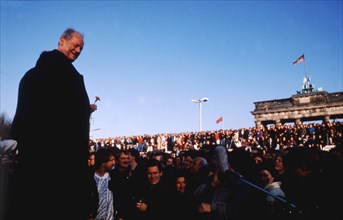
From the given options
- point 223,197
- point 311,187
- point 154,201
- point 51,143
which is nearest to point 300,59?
point 311,187

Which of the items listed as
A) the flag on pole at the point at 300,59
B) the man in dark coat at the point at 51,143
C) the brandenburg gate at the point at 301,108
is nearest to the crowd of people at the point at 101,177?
the man in dark coat at the point at 51,143

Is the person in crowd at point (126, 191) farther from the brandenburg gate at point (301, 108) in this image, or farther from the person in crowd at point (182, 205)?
the brandenburg gate at point (301, 108)

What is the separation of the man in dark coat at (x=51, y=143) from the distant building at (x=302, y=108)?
4318 cm

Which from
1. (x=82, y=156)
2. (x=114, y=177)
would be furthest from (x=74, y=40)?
(x=114, y=177)

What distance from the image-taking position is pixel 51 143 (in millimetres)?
1777

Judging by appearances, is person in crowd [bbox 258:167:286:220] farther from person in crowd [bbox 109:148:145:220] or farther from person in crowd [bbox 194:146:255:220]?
person in crowd [bbox 109:148:145:220]

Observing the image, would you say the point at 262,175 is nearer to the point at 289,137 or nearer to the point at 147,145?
the point at 289,137

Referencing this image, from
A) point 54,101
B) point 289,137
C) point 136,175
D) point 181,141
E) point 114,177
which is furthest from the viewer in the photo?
point 181,141

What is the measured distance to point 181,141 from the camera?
27953mm

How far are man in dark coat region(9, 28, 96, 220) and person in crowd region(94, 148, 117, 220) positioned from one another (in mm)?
3466

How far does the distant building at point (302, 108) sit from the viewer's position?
39.1m

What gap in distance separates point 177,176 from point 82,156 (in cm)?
470

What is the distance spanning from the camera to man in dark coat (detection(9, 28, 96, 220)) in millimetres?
1749

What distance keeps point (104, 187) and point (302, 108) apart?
41.4 metres
